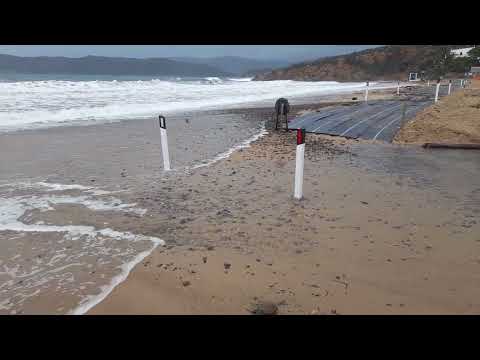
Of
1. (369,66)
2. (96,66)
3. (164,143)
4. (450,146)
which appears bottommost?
(450,146)

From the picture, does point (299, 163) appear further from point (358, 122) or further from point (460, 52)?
Answer: point (460, 52)

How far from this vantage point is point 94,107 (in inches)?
Result: 711

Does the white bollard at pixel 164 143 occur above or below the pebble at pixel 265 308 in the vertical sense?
above

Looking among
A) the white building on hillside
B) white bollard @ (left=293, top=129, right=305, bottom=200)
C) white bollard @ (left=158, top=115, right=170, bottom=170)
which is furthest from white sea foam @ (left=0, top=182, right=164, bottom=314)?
the white building on hillside

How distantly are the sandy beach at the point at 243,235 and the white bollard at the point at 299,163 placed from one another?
215 millimetres

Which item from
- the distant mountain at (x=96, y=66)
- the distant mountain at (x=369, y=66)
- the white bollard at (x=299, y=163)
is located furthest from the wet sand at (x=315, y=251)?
the distant mountain at (x=96, y=66)

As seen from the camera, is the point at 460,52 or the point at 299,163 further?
the point at 460,52

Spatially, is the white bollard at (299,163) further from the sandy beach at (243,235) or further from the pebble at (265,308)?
the pebble at (265,308)

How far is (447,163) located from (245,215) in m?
5.41

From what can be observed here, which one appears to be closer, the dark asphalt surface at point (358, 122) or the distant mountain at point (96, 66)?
the dark asphalt surface at point (358, 122)

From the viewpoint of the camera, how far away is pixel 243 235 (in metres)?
4.22

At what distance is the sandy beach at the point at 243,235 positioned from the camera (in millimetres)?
3021

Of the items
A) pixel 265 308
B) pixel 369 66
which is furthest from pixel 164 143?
pixel 369 66

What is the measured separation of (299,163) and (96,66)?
142m
